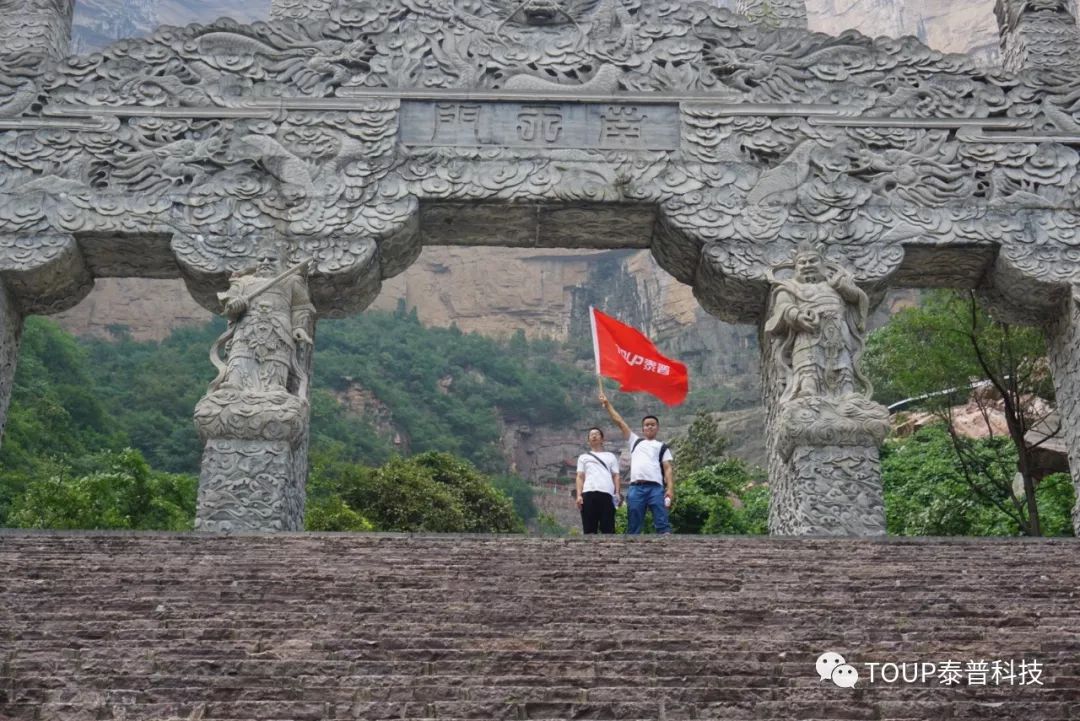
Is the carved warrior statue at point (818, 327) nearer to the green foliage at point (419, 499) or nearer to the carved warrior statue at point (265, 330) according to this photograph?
the carved warrior statue at point (265, 330)

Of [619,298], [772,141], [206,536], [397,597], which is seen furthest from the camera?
[619,298]

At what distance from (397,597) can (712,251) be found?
5515mm

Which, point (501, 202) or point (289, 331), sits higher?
→ point (501, 202)

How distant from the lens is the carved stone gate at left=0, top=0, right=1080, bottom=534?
11.4m

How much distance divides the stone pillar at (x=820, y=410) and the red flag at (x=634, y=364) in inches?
38.4

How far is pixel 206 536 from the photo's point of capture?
8.13m

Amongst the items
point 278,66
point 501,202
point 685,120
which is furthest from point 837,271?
point 278,66

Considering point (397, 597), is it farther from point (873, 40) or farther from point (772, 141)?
point (873, 40)

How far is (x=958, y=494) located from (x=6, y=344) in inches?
441

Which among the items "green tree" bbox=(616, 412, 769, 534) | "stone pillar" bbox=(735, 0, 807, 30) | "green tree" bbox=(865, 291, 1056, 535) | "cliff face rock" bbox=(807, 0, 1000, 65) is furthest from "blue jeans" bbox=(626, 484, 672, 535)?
"cliff face rock" bbox=(807, 0, 1000, 65)

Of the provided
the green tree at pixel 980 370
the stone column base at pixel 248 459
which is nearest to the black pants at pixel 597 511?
the stone column base at pixel 248 459

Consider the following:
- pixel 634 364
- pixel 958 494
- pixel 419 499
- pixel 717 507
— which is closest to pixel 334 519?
pixel 419 499

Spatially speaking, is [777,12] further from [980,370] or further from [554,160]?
[980,370]

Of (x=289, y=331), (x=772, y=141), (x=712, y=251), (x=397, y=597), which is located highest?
(x=772, y=141)
